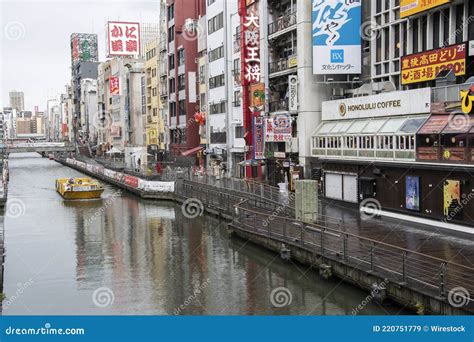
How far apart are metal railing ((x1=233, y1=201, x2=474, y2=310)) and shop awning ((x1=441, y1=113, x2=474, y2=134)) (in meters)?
6.49

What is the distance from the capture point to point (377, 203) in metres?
31.7

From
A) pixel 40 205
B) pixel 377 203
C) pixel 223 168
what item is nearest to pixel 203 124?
pixel 223 168

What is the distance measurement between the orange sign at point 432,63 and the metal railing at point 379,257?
10.2 meters

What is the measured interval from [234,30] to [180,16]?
19.2m

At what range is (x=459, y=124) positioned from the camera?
26.0 m

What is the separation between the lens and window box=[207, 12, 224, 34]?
60000mm

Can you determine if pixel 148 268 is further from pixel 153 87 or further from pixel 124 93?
pixel 124 93
